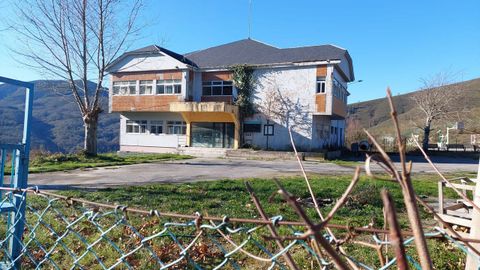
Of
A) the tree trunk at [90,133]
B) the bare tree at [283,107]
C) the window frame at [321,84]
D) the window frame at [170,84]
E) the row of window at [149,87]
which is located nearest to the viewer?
the tree trunk at [90,133]

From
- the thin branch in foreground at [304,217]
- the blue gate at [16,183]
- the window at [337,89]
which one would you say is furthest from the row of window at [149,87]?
the thin branch in foreground at [304,217]

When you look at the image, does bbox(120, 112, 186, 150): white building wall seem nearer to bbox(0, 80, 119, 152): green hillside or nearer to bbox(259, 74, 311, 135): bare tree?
bbox(259, 74, 311, 135): bare tree

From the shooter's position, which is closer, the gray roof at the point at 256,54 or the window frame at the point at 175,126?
the gray roof at the point at 256,54

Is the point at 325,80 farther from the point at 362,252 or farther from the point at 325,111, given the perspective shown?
the point at 362,252

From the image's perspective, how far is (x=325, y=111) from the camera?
24828mm

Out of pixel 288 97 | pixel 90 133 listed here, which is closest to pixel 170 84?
pixel 90 133

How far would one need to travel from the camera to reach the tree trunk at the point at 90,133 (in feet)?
67.0

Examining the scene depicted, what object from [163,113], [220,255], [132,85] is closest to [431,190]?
[220,255]

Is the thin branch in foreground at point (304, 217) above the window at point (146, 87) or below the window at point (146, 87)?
below

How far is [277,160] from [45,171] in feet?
43.5

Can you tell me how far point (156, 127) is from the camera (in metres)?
30.2

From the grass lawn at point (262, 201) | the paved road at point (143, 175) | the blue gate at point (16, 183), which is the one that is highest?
the blue gate at point (16, 183)

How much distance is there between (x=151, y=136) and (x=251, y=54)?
36.8ft

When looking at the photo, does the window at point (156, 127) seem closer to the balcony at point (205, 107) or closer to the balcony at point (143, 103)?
the balcony at point (143, 103)
